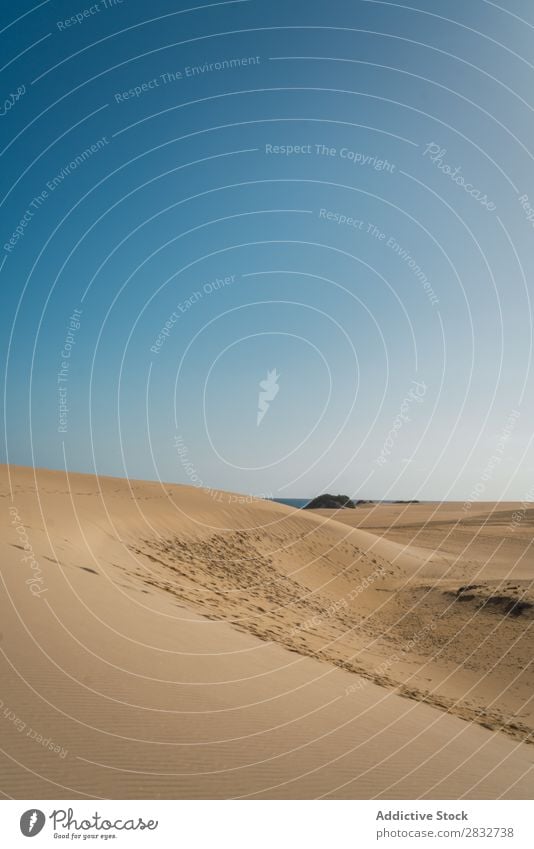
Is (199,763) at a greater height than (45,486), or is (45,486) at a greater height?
(45,486)

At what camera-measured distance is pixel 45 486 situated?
22406 mm

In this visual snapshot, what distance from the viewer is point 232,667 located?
861cm

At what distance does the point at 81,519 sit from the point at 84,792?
15042 millimetres

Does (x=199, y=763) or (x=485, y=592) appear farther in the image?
(x=485, y=592)

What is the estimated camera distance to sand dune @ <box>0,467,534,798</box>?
17.6 ft

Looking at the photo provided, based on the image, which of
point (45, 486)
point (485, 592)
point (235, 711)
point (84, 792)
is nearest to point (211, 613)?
point (235, 711)

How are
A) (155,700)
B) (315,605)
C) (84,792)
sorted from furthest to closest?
(315,605) → (155,700) → (84,792)

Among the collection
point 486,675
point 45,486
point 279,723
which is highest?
point 45,486

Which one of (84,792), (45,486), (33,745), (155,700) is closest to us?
(84,792)

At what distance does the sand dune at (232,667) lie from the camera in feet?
17.6

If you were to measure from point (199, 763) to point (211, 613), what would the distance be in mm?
7286

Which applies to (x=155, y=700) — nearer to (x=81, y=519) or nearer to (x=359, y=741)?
(x=359, y=741)

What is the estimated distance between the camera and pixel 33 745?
16.8 ft

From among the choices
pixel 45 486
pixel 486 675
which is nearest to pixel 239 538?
pixel 45 486
